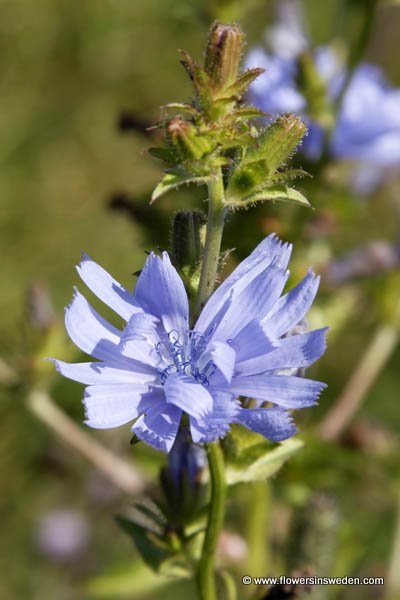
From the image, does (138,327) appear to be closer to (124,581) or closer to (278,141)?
(278,141)

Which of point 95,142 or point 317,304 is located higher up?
point 95,142

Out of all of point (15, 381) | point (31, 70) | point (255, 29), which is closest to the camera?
point (15, 381)

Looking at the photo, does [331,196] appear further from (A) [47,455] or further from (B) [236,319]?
(A) [47,455]

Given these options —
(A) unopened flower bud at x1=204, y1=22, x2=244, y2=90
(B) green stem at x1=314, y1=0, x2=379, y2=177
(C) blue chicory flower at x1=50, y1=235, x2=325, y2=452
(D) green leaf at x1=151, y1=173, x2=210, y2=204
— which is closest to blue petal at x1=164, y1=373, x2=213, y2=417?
(C) blue chicory flower at x1=50, y1=235, x2=325, y2=452

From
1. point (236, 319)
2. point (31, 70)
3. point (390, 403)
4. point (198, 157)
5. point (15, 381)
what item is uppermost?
point (31, 70)

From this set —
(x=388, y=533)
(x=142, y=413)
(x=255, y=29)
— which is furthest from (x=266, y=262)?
(x=255, y=29)

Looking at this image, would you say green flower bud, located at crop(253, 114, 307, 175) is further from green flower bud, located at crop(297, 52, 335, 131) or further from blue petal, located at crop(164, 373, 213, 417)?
green flower bud, located at crop(297, 52, 335, 131)

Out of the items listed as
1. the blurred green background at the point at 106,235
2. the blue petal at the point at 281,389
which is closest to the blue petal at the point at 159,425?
the blue petal at the point at 281,389
